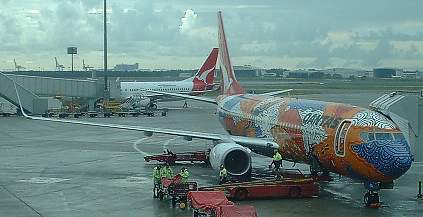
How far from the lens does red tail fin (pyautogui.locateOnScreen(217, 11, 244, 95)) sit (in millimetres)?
40812

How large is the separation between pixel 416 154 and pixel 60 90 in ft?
181

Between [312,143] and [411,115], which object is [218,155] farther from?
[411,115]

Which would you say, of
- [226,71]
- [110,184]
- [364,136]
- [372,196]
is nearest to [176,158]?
[110,184]

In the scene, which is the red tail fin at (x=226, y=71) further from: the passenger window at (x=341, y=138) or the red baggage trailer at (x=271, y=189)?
the passenger window at (x=341, y=138)

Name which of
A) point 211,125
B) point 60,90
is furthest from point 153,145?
point 60,90

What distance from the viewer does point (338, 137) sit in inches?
899

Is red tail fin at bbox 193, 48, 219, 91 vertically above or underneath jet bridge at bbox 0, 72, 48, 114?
above

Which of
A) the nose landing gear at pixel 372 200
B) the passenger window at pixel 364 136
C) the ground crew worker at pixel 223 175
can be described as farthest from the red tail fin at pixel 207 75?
the passenger window at pixel 364 136

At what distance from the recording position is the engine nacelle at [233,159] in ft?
84.7

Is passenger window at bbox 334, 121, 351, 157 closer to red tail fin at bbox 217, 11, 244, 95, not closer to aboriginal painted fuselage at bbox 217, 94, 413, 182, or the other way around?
aboriginal painted fuselage at bbox 217, 94, 413, 182

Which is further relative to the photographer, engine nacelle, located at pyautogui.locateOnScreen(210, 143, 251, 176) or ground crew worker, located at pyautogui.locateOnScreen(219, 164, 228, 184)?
engine nacelle, located at pyautogui.locateOnScreen(210, 143, 251, 176)

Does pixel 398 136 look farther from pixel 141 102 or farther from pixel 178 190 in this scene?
pixel 141 102

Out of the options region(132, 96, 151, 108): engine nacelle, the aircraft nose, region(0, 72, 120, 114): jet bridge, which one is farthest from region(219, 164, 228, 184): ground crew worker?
region(132, 96, 151, 108): engine nacelle

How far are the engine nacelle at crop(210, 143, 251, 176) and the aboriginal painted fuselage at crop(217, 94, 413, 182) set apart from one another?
6.15 feet
